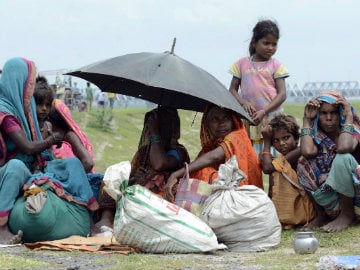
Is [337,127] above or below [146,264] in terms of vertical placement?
above

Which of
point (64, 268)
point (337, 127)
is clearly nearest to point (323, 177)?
point (337, 127)

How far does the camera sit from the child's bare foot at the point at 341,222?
22.0 feet

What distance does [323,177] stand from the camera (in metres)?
6.82

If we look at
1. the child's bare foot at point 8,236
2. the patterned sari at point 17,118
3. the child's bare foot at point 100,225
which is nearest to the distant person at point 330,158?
the child's bare foot at point 100,225

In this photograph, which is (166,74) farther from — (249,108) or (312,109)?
(249,108)

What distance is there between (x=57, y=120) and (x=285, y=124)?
2165 mm

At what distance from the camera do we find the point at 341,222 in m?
6.77

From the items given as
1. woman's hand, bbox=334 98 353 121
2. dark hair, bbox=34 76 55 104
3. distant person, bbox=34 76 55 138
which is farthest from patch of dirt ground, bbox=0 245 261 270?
woman's hand, bbox=334 98 353 121

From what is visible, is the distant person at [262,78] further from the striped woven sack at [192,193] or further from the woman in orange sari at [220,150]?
the striped woven sack at [192,193]

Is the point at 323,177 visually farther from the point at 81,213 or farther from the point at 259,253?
the point at 81,213

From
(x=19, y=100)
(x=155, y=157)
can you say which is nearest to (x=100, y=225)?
(x=155, y=157)

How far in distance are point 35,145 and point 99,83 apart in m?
1.28

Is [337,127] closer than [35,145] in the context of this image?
No

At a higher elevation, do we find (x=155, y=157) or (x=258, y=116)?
(x=258, y=116)
